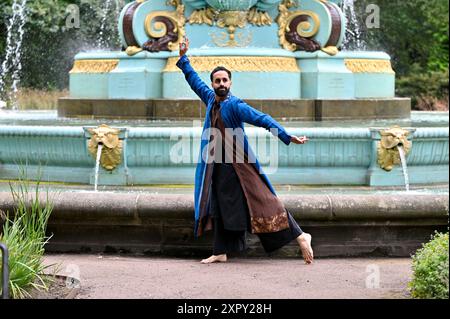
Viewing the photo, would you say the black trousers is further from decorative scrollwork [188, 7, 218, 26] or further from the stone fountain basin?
decorative scrollwork [188, 7, 218, 26]

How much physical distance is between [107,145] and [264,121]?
2.90 m

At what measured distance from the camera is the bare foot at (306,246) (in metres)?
8.09

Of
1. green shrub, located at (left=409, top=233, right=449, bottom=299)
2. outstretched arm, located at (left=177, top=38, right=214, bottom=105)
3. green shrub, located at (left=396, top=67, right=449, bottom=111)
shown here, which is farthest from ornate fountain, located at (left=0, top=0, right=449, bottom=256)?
green shrub, located at (left=396, top=67, right=449, bottom=111)

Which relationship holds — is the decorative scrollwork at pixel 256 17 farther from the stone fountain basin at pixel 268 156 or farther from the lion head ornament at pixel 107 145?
the lion head ornament at pixel 107 145

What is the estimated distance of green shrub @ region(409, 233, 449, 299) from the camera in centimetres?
629

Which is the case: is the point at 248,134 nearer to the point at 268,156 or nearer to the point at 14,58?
the point at 268,156

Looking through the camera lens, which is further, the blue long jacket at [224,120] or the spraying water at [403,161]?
the spraying water at [403,161]

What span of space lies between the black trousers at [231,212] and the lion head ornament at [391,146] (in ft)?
8.26

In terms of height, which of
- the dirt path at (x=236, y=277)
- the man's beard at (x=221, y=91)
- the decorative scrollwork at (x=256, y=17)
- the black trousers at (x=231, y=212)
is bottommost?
the dirt path at (x=236, y=277)

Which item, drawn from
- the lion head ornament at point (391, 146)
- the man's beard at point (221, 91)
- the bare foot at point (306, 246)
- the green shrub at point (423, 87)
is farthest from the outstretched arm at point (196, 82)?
the green shrub at point (423, 87)

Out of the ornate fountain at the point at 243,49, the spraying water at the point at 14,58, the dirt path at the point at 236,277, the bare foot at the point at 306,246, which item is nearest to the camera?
the dirt path at the point at 236,277

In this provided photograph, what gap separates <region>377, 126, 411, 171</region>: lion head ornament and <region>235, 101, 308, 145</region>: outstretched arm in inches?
111

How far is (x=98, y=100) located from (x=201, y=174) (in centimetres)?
565

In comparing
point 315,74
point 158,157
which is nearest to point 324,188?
point 158,157
